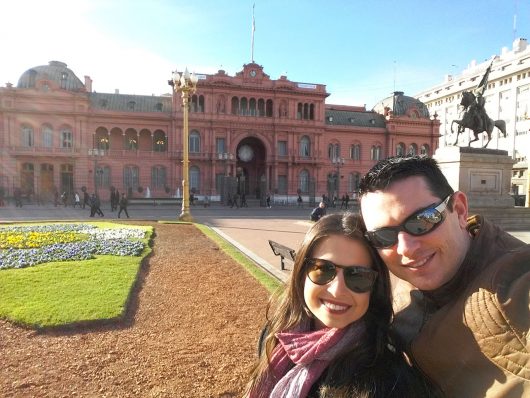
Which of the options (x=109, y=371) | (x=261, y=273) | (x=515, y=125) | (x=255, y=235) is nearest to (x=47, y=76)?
(x=255, y=235)

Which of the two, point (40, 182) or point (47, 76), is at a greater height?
point (47, 76)

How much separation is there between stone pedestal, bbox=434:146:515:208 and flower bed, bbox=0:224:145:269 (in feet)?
43.6

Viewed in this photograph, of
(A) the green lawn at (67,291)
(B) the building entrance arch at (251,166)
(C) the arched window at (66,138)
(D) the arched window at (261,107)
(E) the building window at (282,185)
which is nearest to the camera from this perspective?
(A) the green lawn at (67,291)

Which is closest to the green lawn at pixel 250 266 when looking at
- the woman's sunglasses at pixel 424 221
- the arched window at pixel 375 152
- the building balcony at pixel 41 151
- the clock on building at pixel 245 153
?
the woman's sunglasses at pixel 424 221

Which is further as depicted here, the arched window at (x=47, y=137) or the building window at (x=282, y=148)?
the building window at (x=282, y=148)

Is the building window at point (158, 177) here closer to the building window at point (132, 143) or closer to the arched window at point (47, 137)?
the building window at point (132, 143)

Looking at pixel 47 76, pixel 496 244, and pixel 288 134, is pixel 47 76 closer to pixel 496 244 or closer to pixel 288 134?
pixel 288 134

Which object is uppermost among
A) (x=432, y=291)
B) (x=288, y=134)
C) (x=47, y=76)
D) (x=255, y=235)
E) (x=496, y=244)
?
(x=47, y=76)

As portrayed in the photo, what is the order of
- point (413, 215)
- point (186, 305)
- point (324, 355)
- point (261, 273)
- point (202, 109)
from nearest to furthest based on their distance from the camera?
point (413, 215)
point (324, 355)
point (186, 305)
point (261, 273)
point (202, 109)

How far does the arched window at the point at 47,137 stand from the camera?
41.9 metres

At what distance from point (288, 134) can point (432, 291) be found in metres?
46.3

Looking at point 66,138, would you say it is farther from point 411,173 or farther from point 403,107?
point 411,173

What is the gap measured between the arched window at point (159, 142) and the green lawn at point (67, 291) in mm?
37980

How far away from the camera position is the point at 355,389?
1570 mm
